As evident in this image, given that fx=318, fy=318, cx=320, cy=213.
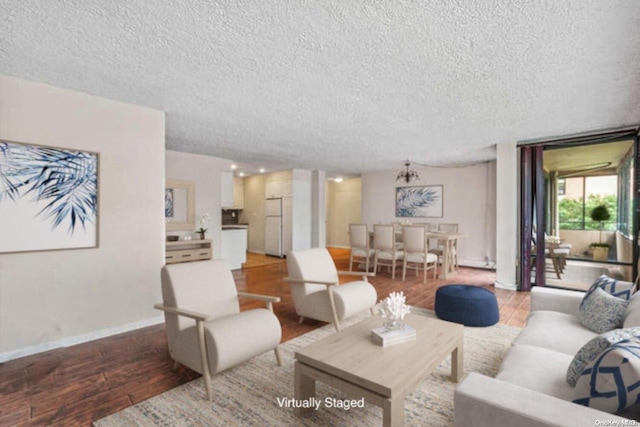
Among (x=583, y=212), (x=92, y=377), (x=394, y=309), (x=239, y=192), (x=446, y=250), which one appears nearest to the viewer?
(x=394, y=309)

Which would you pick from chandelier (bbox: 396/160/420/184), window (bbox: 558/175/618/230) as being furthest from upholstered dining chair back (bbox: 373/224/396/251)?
window (bbox: 558/175/618/230)

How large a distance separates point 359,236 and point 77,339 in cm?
463

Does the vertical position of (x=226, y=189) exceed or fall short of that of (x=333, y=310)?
it exceeds it

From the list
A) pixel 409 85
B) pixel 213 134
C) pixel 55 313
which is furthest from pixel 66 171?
pixel 409 85

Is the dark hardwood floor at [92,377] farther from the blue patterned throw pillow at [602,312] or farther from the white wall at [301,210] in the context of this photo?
the white wall at [301,210]

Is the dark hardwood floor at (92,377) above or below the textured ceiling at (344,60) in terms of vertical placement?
below

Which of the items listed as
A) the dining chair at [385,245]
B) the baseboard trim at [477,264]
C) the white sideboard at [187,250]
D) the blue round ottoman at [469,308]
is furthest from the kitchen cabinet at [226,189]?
the baseboard trim at [477,264]

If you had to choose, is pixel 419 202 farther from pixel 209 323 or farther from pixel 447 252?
pixel 209 323

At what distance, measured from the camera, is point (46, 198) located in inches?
111

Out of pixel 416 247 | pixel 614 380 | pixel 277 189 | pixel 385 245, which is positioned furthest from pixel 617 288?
pixel 277 189

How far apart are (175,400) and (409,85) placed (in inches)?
119

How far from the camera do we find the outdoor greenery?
509 cm

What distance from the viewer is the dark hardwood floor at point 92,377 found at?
196cm

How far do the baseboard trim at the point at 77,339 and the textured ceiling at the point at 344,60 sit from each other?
229cm
